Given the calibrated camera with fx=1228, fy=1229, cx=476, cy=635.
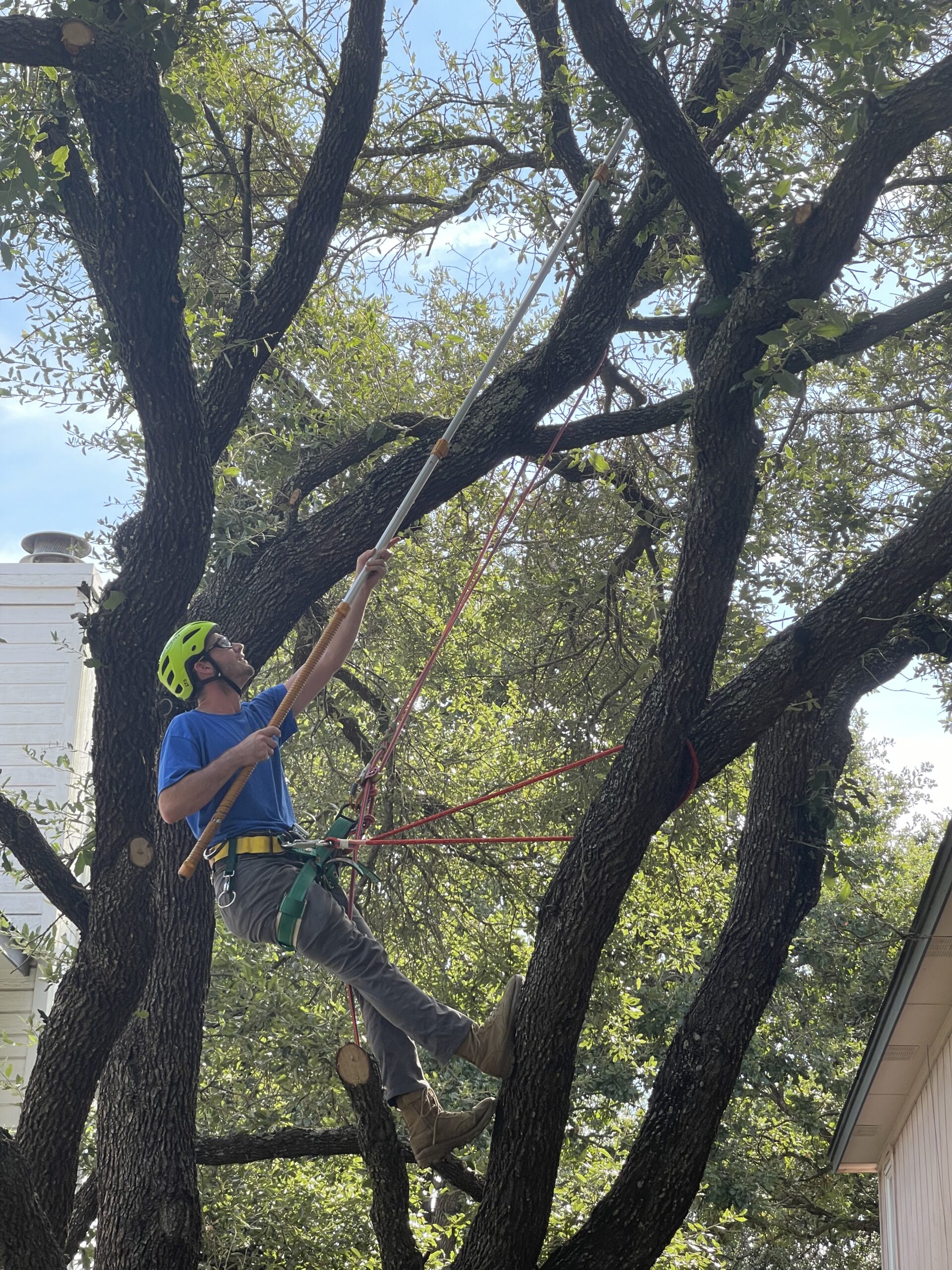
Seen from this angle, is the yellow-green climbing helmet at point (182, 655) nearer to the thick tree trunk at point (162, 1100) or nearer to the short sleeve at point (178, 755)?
the short sleeve at point (178, 755)

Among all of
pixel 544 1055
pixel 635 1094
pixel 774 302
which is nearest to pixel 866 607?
pixel 774 302

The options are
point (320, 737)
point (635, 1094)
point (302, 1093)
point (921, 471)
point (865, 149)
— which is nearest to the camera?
point (865, 149)

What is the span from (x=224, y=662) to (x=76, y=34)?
7.69 feet

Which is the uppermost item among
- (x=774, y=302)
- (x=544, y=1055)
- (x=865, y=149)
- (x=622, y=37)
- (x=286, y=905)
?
(x=622, y=37)

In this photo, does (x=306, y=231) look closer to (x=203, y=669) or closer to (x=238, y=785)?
(x=203, y=669)

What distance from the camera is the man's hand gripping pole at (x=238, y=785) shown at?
13.5 ft

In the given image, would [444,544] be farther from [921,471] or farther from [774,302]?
[774,302]

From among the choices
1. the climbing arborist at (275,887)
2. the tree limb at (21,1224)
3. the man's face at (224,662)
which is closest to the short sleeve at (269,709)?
the climbing arborist at (275,887)

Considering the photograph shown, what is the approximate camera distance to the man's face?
4.61 meters

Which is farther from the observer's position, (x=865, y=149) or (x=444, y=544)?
(x=444, y=544)

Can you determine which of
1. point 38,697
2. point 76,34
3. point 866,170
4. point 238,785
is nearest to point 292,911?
point 238,785

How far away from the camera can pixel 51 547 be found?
13.4m

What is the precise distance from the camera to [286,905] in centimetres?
412

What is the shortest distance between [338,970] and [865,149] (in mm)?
3511
